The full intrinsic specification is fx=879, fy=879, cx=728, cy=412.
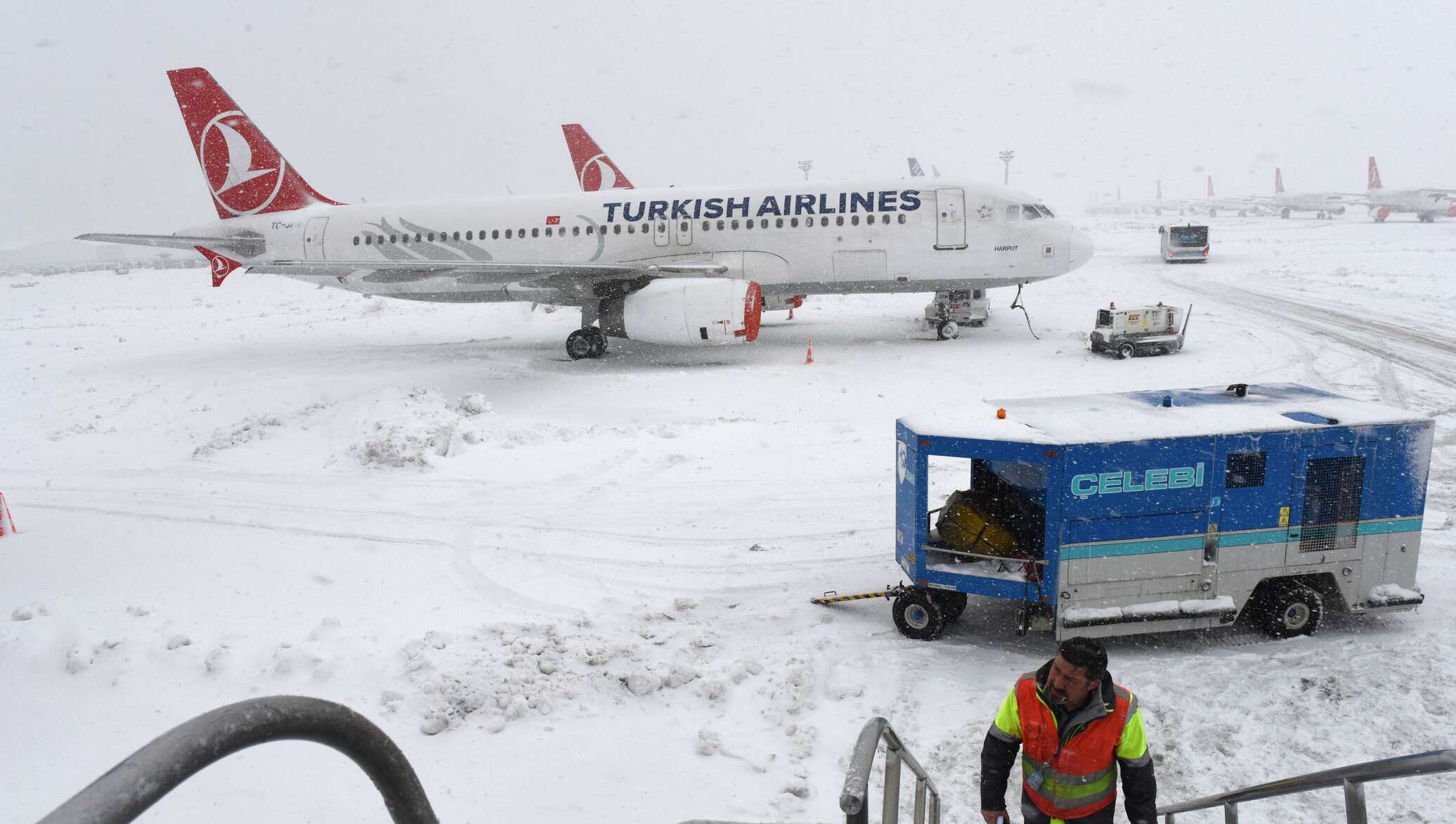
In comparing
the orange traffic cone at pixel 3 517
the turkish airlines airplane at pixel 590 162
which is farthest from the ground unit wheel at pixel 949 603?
the turkish airlines airplane at pixel 590 162

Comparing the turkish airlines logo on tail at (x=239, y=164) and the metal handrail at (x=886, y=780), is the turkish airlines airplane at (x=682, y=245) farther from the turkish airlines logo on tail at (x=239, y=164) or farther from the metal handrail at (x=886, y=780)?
the metal handrail at (x=886, y=780)

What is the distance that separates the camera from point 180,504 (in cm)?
1184

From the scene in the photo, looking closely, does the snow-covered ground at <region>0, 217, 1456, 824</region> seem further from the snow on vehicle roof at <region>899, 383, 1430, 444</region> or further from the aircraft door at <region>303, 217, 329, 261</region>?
the aircraft door at <region>303, 217, 329, 261</region>

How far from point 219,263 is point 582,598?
64.5ft

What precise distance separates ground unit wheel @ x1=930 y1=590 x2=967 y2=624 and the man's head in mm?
3724

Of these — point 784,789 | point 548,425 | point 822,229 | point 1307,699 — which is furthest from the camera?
point 822,229

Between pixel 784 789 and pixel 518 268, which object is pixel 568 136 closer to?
pixel 518 268

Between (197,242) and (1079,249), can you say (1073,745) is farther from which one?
(197,242)

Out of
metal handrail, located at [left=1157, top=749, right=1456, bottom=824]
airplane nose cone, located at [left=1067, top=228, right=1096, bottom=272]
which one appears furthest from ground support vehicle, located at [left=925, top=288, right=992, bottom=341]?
metal handrail, located at [left=1157, top=749, right=1456, bottom=824]

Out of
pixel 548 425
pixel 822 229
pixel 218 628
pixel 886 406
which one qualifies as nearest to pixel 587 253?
pixel 822 229

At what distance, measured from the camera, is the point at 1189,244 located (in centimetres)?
4088

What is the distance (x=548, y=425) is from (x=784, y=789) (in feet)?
31.6

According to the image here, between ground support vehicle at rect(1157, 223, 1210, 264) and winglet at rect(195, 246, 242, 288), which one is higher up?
winglet at rect(195, 246, 242, 288)

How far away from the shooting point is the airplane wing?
19.8 m
